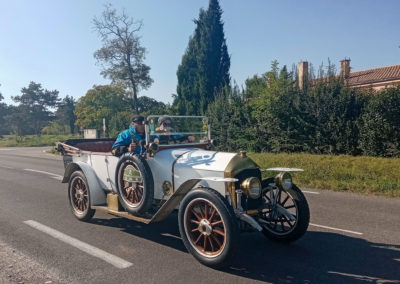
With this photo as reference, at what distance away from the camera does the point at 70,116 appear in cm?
7819

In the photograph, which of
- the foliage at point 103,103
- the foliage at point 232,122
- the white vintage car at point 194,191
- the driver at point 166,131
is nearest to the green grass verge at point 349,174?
the foliage at point 232,122

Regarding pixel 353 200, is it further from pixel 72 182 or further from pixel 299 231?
pixel 72 182

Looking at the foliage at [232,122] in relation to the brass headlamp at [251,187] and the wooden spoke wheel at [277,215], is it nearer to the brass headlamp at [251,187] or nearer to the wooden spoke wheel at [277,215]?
the wooden spoke wheel at [277,215]

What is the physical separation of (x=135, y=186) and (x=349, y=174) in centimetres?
716

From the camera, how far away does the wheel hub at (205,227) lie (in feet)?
12.6

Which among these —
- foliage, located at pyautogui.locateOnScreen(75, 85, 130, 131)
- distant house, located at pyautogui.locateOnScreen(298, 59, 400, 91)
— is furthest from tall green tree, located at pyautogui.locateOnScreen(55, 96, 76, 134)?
distant house, located at pyautogui.locateOnScreen(298, 59, 400, 91)

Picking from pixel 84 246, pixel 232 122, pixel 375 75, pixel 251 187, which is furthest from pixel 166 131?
pixel 375 75

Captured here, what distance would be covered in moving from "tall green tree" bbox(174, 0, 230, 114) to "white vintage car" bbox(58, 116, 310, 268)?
2253cm

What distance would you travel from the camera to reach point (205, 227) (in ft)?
12.7

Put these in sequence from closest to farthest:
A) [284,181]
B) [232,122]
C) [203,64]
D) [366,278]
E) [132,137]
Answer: [366,278] < [284,181] < [132,137] < [232,122] < [203,64]

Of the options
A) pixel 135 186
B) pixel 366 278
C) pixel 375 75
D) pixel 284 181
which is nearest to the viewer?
pixel 366 278

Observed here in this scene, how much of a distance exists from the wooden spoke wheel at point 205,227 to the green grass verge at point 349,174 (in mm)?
5779

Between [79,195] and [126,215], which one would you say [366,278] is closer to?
[126,215]

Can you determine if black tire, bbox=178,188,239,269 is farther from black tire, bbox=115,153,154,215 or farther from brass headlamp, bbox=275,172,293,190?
brass headlamp, bbox=275,172,293,190
